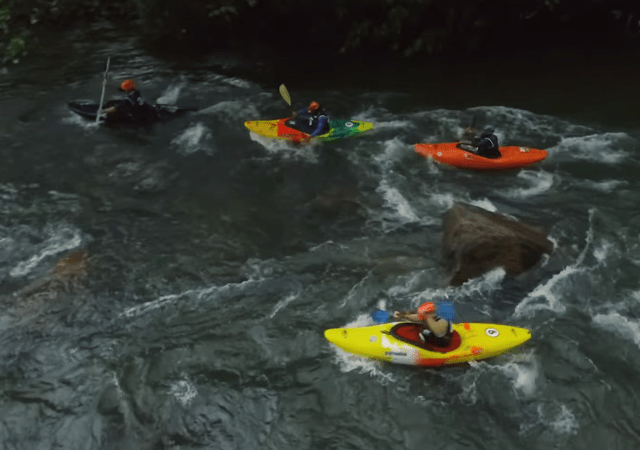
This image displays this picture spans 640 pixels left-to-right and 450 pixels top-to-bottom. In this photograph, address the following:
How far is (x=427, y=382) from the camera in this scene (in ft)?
25.9

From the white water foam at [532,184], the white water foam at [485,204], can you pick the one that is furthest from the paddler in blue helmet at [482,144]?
the white water foam at [485,204]

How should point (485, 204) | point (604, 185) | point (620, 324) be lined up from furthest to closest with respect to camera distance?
point (604, 185)
point (485, 204)
point (620, 324)

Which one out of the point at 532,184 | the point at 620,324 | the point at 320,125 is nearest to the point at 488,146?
the point at 532,184

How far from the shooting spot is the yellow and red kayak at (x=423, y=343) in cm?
794

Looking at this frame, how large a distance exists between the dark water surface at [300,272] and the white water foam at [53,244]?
0.19ft

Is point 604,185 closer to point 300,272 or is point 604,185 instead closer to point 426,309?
point 426,309

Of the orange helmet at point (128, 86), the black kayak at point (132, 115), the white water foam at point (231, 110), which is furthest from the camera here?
the white water foam at point (231, 110)

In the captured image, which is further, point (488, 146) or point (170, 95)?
point (170, 95)

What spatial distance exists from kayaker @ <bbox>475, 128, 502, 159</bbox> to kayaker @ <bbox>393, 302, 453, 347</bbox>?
18.2 ft

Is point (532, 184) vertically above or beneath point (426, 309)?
beneath

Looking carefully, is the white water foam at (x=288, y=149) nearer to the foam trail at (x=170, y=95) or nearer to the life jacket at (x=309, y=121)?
the life jacket at (x=309, y=121)

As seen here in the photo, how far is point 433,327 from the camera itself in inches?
309

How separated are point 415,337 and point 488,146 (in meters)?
5.85

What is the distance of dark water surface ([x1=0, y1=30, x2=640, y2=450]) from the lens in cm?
752
